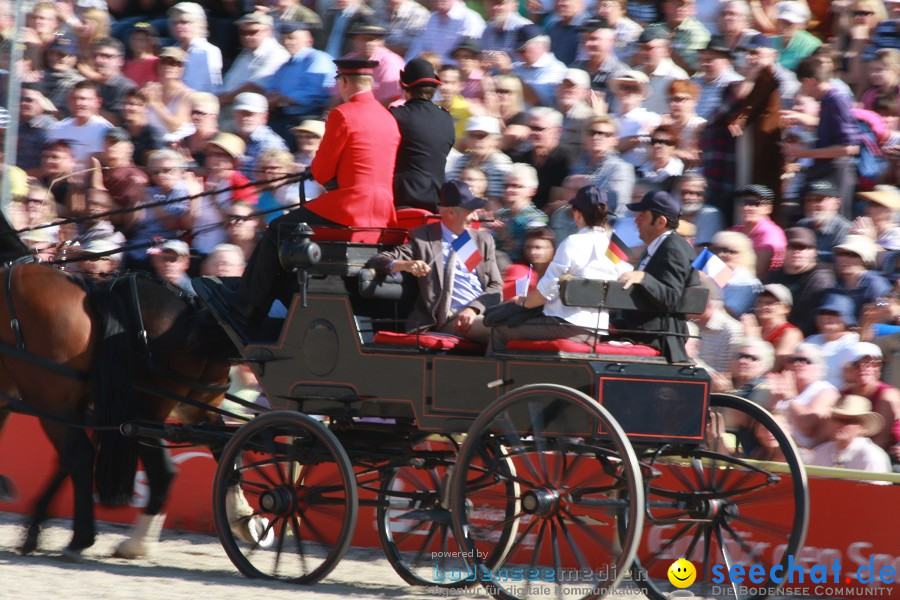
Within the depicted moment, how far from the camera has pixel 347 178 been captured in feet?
23.4

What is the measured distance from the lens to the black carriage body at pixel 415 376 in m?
6.26

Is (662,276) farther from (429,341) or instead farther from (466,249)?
(429,341)

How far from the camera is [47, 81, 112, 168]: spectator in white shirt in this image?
11.2m

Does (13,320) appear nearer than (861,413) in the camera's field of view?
No

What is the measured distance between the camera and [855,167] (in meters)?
9.20

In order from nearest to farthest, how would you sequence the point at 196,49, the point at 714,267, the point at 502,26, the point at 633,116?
the point at 714,267, the point at 633,116, the point at 502,26, the point at 196,49

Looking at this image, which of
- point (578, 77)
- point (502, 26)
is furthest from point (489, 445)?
point (502, 26)

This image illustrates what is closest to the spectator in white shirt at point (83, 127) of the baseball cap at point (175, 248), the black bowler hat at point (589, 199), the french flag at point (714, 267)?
the baseball cap at point (175, 248)

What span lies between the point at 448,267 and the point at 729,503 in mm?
1658

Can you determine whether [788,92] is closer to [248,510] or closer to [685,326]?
[685,326]

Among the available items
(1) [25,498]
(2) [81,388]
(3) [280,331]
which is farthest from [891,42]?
(1) [25,498]

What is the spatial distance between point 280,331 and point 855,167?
3.99 meters

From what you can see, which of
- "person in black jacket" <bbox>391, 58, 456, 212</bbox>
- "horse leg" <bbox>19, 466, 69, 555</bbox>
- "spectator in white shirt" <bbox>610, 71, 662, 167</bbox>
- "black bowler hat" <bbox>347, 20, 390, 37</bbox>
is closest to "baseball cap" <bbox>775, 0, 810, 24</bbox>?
"spectator in white shirt" <bbox>610, 71, 662, 167</bbox>

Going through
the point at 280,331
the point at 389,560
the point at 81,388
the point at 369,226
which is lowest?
the point at 389,560
